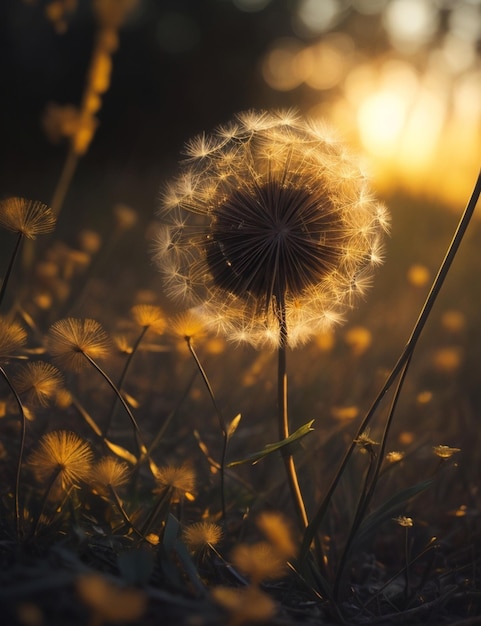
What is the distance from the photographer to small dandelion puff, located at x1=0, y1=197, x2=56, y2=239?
2.02m

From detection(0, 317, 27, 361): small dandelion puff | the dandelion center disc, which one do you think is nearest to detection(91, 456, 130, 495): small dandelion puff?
detection(0, 317, 27, 361): small dandelion puff

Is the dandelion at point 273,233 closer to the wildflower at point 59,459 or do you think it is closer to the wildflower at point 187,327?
the wildflower at point 187,327

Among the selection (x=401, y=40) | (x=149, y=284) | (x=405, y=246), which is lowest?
(x=149, y=284)

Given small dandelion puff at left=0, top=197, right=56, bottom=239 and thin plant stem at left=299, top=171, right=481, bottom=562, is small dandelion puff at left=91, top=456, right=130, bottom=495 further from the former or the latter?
small dandelion puff at left=0, top=197, right=56, bottom=239

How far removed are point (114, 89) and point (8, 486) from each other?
737 cm

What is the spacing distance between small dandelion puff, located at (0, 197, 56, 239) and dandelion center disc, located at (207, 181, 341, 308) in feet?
2.00

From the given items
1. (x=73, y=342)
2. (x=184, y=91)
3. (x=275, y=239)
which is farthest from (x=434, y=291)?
(x=184, y=91)

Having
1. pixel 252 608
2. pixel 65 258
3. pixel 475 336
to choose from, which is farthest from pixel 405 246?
pixel 252 608

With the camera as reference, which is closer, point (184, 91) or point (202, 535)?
point (202, 535)

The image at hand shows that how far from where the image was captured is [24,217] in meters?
2.06

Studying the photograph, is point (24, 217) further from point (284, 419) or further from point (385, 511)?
point (385, 511)

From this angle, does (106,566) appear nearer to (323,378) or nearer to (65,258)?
(323,378)

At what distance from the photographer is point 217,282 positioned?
2480 millimetres

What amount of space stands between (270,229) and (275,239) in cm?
5
